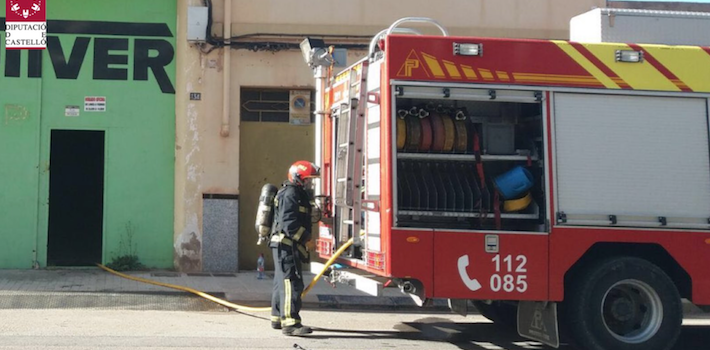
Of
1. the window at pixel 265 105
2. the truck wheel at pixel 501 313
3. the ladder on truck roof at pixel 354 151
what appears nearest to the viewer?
the ladder on truck roof at pixel 354 151

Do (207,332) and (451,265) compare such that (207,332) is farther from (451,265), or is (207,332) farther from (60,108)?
(60,108)

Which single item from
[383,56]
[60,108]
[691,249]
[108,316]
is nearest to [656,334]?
[691,249]

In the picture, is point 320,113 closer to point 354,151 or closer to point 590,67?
point 354,151

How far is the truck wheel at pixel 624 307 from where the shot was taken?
8.39 m

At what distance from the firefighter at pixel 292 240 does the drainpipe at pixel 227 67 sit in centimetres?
481

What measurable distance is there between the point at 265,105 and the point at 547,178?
739 cm

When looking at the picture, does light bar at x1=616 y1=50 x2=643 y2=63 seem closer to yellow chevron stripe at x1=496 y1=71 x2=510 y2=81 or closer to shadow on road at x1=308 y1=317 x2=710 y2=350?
yellow chevron stripe at x1=496 y1=71 x2=510 y2=81

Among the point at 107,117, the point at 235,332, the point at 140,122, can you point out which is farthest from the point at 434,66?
the point at 107,117

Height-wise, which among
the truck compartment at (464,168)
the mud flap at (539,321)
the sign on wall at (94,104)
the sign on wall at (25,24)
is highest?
the sign on wall at (25,24)

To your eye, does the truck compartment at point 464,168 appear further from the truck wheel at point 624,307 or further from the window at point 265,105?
the window at point 265,105

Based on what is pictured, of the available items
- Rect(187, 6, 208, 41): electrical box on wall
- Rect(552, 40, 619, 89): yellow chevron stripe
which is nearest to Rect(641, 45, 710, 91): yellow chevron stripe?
Rect(552, 40, 619, 89): yellow chevron stripe

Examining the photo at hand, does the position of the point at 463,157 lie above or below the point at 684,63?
below

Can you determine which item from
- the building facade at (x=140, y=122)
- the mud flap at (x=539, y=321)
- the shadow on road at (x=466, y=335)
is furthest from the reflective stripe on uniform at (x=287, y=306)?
the building facade at (x=140, y=122)

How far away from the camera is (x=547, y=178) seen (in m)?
8.33
